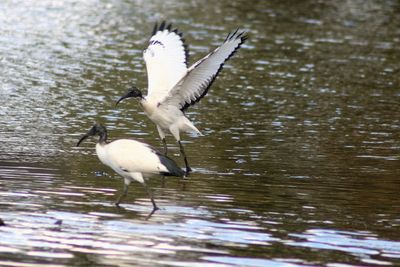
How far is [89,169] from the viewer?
13383 millimetres

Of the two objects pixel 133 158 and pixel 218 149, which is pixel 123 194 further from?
pixel 218 149

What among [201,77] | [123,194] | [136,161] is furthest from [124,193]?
[201,77]

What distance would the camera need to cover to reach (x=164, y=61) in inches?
607

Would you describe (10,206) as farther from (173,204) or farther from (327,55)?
(327,55)

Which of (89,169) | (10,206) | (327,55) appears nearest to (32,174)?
(89,169)

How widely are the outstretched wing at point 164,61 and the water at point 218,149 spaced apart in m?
1.03

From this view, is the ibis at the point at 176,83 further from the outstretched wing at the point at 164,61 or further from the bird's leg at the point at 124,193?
the bird's leg at the point at 124,193

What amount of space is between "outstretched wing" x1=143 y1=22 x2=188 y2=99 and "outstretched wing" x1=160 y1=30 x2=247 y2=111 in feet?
0.61

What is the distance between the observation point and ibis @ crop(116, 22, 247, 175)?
14.3 m

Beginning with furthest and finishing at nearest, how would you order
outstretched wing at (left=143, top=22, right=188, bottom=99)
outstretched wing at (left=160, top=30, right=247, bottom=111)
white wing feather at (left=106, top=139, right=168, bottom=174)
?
1. outstretched wing at (left=143, top=22, right=188, bottom=99)
2. outstretched wing at (left=160, top=30, right=247, bottom=111)
3. white wing feather at (left=106, top=139, right=168, bottom=174)

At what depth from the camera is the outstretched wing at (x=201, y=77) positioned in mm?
14250

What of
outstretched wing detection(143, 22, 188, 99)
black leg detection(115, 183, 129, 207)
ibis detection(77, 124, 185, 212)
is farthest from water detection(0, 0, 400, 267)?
outstretched wing detection(143, 22, 188, 99)

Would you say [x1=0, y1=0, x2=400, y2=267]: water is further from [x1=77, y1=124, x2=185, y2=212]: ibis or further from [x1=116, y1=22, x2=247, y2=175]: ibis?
[x1=116, y1=22, x2=247, y2=175]: ibis

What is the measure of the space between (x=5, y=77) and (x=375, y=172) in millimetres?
9031
